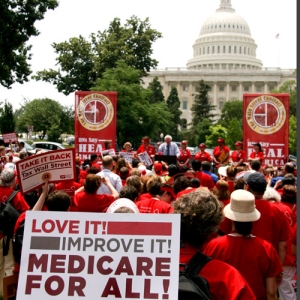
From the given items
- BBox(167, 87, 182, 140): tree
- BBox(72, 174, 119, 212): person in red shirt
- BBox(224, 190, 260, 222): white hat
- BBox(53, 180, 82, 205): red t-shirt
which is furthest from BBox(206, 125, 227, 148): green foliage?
BBox(224, 190, 260, 222): white hat

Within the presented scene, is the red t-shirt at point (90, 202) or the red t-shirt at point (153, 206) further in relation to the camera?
the red t-shirt at point (90, 202)

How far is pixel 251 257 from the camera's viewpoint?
3.66m

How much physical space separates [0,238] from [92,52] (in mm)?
41799

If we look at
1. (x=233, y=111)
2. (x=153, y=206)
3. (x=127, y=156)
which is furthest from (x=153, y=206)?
(x=233, y=111)

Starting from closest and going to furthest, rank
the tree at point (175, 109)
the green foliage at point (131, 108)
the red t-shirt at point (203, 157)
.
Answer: the red t-shirt at point (203, 157) → the green foliage at point (131, 108) → the tree at point (175, 109)

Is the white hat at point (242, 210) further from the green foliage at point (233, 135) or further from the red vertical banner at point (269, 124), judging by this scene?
the green foliage at point (233, 135)

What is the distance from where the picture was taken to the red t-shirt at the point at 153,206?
5.36 m

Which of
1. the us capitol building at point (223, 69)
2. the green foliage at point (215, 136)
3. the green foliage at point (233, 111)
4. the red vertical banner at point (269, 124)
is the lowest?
the green foliage at point (215, 136)

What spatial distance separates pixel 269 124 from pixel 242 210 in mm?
10264

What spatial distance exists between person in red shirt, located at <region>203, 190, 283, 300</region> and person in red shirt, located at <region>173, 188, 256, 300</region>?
54 cm

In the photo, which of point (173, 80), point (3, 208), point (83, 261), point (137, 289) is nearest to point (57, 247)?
point (83, 261)

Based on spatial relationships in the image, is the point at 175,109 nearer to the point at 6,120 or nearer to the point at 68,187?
the point at 6,120

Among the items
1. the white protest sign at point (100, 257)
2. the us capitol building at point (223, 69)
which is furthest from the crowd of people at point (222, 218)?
the us capitol building at point (223, 69)

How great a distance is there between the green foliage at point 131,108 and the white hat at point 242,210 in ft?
112
